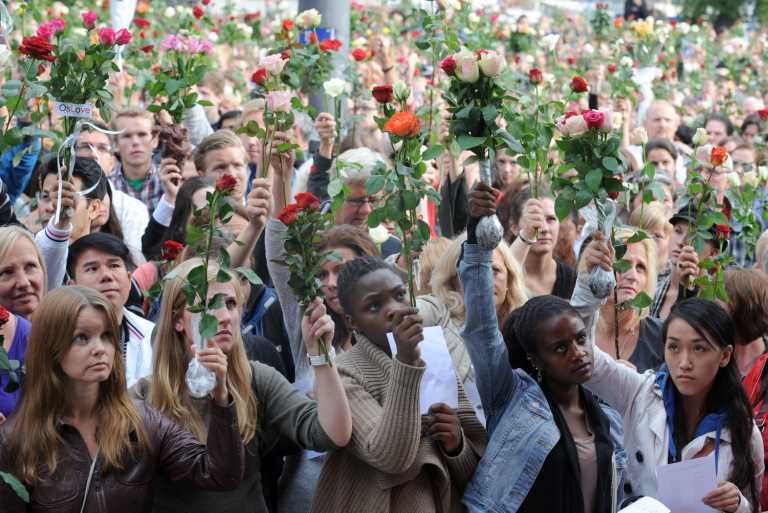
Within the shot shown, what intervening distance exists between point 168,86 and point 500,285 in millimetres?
2044

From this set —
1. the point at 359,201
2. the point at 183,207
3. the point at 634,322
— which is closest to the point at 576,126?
the point at 634,322

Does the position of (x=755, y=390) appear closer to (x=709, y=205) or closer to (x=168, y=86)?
(x=709, y=205)

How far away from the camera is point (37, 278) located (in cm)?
400

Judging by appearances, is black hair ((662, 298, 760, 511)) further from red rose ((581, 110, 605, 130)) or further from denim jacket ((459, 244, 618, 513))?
red rose ((581, 110, 605, 130))

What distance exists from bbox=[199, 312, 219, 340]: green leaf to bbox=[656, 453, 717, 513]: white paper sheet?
1.39m

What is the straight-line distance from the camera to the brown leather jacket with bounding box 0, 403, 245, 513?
3.02 m

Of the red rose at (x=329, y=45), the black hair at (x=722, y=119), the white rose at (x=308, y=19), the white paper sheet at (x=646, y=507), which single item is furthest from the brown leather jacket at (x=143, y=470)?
the black hair at (x=722, y=119)

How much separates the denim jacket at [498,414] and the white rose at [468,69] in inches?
18.7

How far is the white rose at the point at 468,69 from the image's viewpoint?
131 inches

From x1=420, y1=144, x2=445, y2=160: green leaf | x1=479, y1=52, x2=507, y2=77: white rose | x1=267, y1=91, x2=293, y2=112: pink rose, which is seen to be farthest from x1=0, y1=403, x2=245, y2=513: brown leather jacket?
x1=267, y1=91, x2=293, y2=112: pink rose

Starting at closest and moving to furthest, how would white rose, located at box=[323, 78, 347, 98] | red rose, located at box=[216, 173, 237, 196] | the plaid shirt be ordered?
red rose, located at box=[216, 173, 237, 196] < white rose, located at box=[323, 78, 347, 98] < the plaid shirt

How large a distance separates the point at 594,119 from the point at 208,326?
1246 millimetres

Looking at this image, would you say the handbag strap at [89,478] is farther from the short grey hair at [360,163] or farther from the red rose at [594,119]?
the short grey hair at [360,163]

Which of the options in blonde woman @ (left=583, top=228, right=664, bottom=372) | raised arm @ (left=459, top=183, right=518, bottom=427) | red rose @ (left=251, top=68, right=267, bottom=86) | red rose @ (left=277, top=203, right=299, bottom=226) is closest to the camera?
red rose @ (left=277, top=203, right=299, bottom=226)
